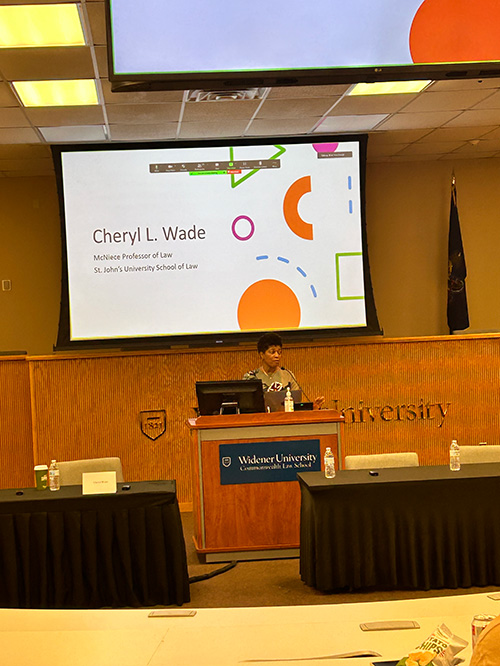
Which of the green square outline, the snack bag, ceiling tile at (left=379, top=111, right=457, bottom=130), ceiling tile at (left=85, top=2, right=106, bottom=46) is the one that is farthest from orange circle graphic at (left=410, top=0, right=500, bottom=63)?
the green square outline

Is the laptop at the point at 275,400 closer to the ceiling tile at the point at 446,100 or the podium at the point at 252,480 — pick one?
the podium at the point at 252,480

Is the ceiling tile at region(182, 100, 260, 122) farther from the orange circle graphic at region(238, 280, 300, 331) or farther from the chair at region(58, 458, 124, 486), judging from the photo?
the chair at region(58, 458, 124, 486)

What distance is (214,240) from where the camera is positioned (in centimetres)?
810

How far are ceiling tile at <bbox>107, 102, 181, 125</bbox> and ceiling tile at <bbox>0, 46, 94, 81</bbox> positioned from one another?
2.67ft

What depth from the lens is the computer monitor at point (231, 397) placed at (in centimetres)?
588

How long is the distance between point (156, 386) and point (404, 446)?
2.62 meters

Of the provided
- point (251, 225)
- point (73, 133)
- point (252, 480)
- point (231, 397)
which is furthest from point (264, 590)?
point (73, 133)

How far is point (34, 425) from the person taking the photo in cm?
776

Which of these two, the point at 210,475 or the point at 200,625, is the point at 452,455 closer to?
the point at 210,475

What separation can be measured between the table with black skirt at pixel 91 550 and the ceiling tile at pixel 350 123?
4.38 meters

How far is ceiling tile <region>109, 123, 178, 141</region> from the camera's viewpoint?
7508 millimetres

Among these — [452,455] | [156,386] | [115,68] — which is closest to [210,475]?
[452,455]

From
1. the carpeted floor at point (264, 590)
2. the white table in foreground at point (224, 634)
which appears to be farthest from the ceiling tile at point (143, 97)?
the white table in foreground at point (224, 634)

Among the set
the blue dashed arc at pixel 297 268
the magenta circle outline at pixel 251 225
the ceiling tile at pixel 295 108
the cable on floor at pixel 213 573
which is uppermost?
the ceiling tile at pixel 295 108
